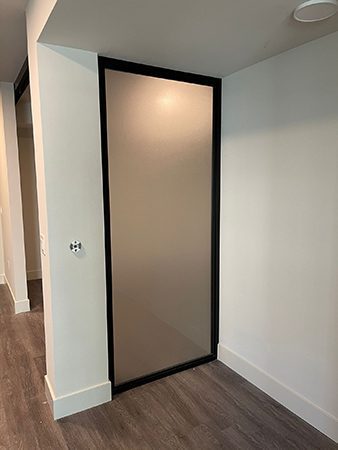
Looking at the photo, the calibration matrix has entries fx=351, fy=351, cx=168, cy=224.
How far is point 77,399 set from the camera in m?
2.31

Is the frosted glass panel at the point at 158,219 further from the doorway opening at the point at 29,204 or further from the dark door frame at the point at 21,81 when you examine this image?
the doorway opening at the point at 29,204

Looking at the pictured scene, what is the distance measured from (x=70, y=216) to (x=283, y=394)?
1846 mm

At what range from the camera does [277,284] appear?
2.37 metres

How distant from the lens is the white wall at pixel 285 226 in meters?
2.03

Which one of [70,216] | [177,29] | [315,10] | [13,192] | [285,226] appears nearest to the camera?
[315,10]

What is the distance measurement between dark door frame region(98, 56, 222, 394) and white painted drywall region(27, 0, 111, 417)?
67 millimetres

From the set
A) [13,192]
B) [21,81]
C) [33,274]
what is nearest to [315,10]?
[21,81]

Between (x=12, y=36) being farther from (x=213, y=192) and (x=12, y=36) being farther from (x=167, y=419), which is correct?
(x=167, y=419)

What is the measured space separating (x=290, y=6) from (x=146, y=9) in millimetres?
662

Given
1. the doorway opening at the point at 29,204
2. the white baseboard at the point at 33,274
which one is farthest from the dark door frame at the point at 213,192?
the white baseboard at the point at 33,274

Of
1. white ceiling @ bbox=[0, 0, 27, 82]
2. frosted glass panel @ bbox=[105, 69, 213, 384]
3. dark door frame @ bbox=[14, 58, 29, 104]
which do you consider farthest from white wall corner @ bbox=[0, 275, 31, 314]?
white ceiling @ bbox=[0, 0, 27, 82]

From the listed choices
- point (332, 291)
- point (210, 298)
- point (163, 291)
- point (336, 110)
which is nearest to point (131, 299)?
point (163, 291)

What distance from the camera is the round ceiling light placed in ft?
5.10

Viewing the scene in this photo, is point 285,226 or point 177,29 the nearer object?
point 177,29
